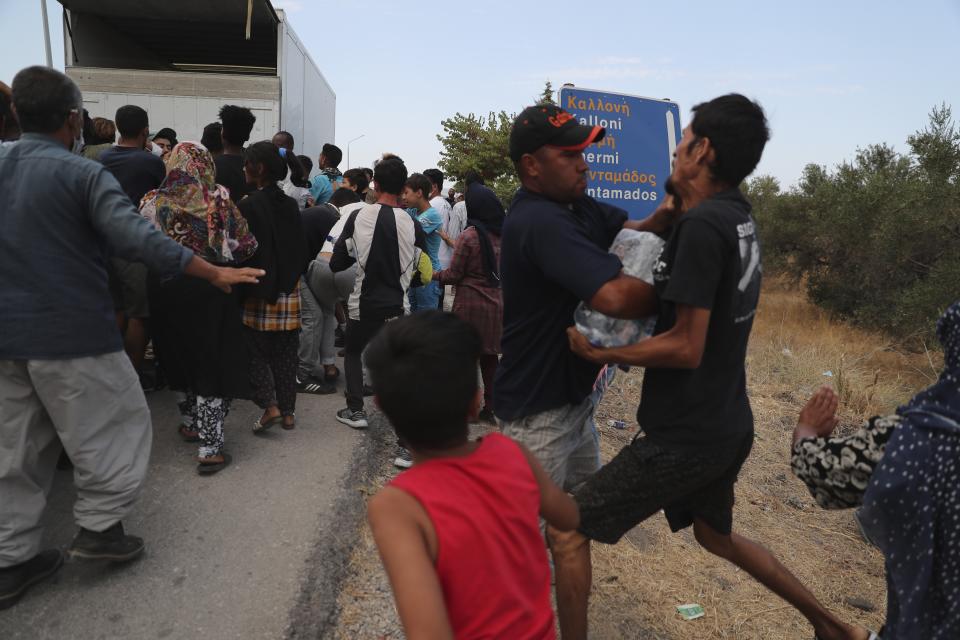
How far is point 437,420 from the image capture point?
141cm

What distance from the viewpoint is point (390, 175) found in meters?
4.61

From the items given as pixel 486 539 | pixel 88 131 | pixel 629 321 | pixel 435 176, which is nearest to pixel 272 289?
pixel 88 131

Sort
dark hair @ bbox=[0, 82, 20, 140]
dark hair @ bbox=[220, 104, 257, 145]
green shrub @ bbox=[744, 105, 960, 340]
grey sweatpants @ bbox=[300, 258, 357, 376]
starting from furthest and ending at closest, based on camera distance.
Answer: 1. green shrub @ bbox=[744, 105, 960, 340]
2. grey sweatpants @ bbox=[300, 258, 357, 376]
3. dark hair @ bbox=[220, 104, 257, 145]
4. dark hair @ bbox=[0, 82, 20, 140]

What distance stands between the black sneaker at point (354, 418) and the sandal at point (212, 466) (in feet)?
3.37

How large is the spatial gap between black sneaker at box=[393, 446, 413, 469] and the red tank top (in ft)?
9.91

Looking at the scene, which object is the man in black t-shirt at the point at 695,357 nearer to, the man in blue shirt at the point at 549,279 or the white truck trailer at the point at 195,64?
the man in blue shirt at the point at 549,279

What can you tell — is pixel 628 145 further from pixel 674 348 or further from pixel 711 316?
pixel 674 348

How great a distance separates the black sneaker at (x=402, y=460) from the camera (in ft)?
14.7

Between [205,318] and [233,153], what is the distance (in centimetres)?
161

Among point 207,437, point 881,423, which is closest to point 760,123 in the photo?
point 881,423

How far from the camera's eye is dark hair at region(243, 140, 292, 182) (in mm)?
4297

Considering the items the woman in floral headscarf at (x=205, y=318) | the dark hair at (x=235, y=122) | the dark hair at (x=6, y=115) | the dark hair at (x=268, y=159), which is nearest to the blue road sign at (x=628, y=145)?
the dark hair at (x=268, y=159)

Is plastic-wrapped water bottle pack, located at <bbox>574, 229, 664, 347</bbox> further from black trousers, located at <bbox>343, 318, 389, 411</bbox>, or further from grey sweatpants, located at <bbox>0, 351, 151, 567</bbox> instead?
black trousers, located at <bbox>343, 318, 389, 411</bbox>

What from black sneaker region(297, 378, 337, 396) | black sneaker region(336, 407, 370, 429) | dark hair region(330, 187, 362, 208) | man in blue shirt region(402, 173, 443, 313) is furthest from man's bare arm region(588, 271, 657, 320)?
dark hair region(330, 187, 362, 208)
